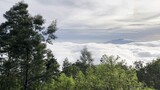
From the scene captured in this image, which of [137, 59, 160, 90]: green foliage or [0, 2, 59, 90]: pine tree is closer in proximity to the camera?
[0, 2, 59, 90]: pine tree

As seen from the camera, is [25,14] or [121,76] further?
[121,76]

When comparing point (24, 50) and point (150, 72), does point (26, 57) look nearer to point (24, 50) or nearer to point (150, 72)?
point (24, 50)

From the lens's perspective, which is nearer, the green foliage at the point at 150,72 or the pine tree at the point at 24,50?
the pine tree at the point at 24,50

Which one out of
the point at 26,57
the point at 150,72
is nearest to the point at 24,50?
the point at 26,57

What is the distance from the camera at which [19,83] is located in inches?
2034

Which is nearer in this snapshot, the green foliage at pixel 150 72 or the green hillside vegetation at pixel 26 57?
the green hillside vegetation at pixel 26 57

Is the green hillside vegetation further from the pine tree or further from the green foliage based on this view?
the green foliage

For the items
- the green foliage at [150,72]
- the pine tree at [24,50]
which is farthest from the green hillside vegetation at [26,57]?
the green foliage at [150,72]

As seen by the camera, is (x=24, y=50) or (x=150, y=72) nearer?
(x=24, y=50)

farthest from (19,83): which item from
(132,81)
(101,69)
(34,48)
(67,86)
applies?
(67,86)

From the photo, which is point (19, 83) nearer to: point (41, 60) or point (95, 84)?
point (41, 60)

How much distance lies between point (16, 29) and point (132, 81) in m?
23.4

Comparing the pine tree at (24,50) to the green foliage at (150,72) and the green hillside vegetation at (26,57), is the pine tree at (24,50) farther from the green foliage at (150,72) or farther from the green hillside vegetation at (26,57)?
the green foliage at (150,72)

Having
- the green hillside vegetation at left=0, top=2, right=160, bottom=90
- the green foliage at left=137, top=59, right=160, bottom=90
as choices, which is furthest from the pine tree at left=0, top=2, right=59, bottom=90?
the green foliage at left=137, top=59, right=160, bottom=90
